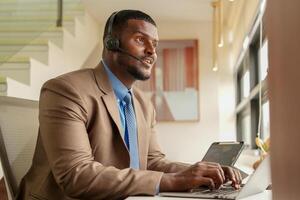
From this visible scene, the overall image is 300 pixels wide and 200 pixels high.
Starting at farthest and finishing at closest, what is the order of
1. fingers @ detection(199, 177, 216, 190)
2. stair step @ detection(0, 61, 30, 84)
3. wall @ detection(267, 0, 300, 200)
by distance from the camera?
stair step @ detection(0, 61, 30, 84) → fingers @ detection(199, 177, 216, 190) → wall @ detection(267, 0, 300, 200)

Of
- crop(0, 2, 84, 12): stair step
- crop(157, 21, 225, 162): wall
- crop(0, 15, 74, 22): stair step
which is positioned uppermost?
crop(0, 2, 84, 12): stair step

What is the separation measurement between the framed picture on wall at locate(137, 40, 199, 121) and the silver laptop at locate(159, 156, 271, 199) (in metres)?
3.87

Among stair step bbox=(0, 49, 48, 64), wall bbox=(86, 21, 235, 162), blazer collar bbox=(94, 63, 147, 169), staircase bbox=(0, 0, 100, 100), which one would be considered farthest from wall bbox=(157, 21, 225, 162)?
blazer collar bbox=(94, 63, 147, 169)

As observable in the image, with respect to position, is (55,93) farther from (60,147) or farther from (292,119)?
(292,119)

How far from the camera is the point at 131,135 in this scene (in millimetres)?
1401

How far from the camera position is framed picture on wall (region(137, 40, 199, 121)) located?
5.02 metres

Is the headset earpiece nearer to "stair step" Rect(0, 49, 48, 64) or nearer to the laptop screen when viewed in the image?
the laptop screen

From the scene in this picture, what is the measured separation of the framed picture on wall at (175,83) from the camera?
5.02m

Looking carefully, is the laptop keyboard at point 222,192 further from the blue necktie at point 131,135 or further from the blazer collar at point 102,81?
the blazer collar at point 102,81

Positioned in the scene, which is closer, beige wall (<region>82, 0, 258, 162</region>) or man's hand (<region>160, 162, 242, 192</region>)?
man's hand (<region>160, 162, 242, 192</region>)

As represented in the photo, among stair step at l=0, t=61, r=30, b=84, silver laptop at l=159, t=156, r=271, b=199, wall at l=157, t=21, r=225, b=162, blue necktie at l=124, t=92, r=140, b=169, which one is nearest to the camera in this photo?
silver laptop at l=159, t=156, r=271, b=199

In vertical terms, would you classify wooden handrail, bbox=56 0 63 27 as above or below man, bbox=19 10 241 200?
above

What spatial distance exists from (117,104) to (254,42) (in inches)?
108

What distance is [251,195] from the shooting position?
3.51 feet
